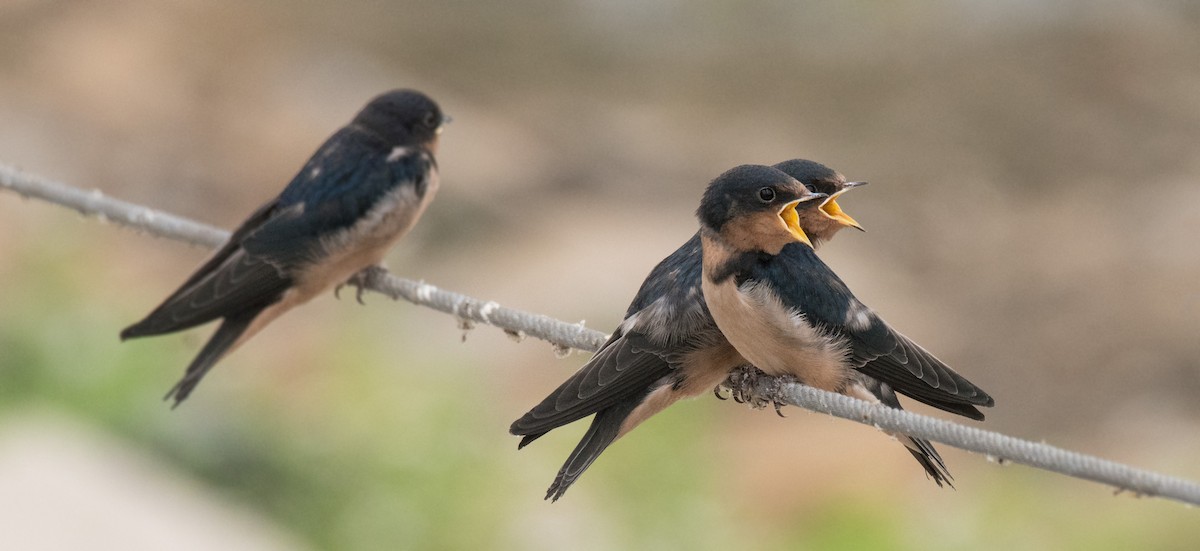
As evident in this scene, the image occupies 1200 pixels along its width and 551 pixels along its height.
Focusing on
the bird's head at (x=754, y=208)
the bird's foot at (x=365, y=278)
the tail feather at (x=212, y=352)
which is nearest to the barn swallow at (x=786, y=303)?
the bird's head at (x=754, y=208)

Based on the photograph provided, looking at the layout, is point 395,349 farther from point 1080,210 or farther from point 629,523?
point 1080,210

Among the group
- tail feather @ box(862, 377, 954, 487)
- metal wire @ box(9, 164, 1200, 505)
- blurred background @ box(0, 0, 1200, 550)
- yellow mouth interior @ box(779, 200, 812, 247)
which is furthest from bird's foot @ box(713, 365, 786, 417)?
blurred background @ box(0, 0, 1200, 550)

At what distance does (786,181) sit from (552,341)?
0.43 metres

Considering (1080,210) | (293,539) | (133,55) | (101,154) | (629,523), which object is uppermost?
(1080,210)

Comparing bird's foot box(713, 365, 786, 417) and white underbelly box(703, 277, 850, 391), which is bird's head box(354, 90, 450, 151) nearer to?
bird's foot box(713, 365, 786, 417)

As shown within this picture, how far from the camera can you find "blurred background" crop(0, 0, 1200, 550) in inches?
178

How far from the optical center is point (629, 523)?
4582 millimetres

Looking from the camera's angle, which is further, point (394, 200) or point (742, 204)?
point (394, 200)

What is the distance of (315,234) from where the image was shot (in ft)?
→ 11.4

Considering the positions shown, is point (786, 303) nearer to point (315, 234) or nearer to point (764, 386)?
point (764, 386)

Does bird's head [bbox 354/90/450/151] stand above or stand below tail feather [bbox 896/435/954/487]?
above

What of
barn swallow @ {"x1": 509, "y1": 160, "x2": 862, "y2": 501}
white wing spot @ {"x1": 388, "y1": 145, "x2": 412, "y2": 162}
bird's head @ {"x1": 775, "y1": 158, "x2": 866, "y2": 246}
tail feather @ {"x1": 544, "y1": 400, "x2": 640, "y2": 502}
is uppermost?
white wing spot @ {"x1": 388, "y1": 145, "x2": 412, "y2": 162}

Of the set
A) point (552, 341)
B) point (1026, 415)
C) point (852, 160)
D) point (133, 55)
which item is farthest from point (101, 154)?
point (552, 341)

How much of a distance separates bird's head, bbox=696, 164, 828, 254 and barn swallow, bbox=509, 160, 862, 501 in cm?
10
